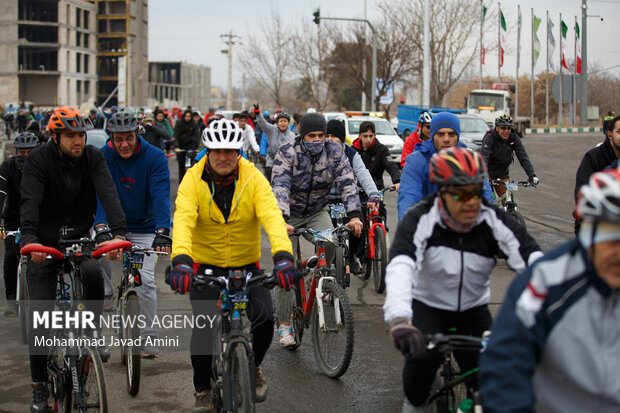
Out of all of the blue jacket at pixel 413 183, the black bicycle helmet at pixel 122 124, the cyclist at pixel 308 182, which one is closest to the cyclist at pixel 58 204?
the black bicycle helmet at pixel 122 124

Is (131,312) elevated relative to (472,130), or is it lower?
lower

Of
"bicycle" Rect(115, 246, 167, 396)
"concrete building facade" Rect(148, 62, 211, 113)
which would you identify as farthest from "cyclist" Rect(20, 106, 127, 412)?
"concrete building facade" Rect(148, 62, 211, 113)

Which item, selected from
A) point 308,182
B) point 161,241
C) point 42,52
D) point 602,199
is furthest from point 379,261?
point 42,52

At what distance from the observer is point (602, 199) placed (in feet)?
6.97

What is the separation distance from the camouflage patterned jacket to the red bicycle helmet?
10.1ft

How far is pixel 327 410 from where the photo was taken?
505cm

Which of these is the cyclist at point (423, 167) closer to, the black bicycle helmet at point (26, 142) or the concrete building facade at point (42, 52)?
the black bicycle helmet at point (26, 142)

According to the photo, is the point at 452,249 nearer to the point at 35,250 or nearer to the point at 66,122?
the point at 35,250

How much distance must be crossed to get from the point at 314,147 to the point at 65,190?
2261 mm

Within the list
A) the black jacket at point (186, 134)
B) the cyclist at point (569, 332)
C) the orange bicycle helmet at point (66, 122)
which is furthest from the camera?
the black jacket at point (186, 134)

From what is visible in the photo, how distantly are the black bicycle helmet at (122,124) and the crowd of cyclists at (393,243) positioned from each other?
2 centimetres

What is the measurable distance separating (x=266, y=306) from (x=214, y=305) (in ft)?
1.06

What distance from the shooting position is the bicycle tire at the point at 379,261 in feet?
27.8

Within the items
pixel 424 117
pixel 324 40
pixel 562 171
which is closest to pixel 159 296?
pixel 424 117
